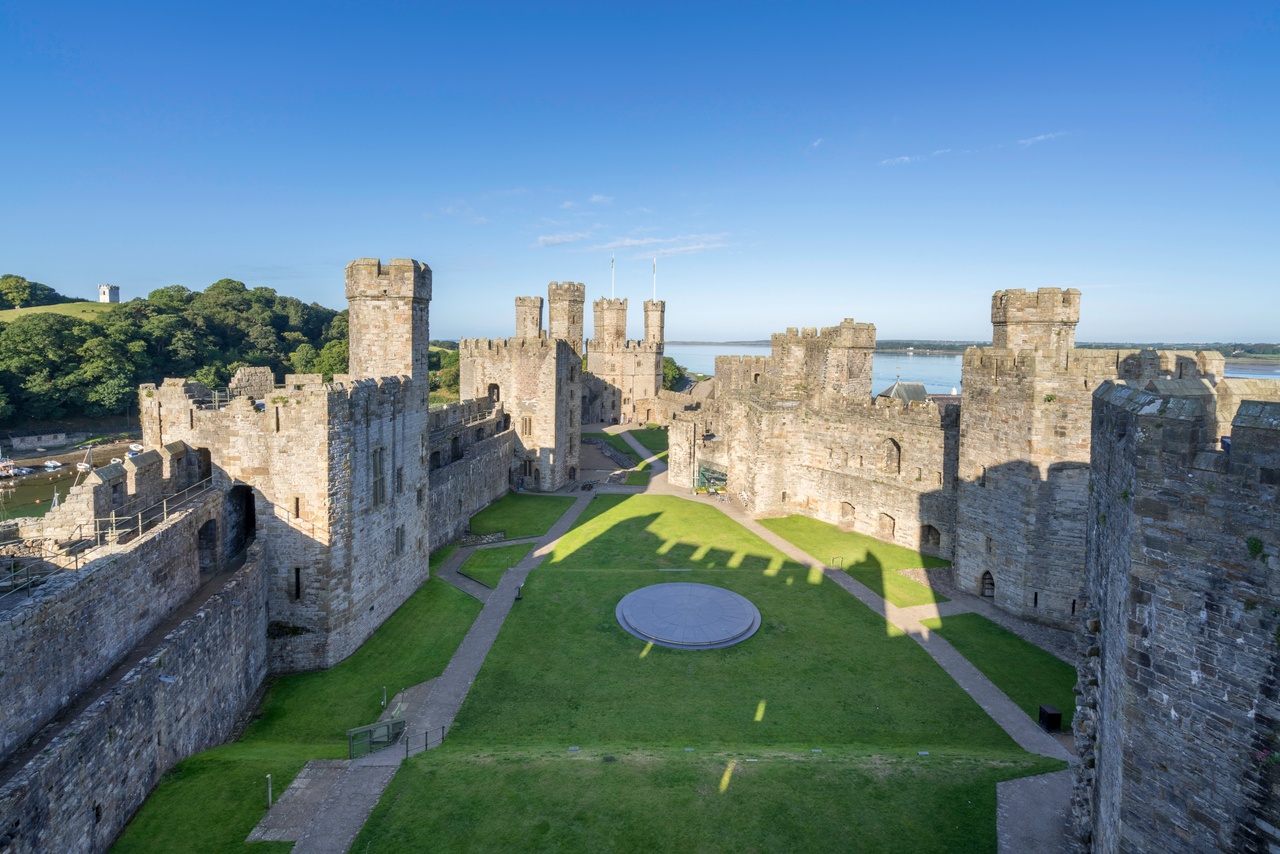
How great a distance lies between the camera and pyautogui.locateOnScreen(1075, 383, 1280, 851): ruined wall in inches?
254

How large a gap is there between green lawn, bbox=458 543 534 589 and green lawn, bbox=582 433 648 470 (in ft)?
64.3

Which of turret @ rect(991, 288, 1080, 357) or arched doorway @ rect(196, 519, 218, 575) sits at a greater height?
turret @ rect(991, 288, 1080, 357)

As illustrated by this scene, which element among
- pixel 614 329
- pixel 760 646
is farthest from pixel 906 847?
pixel 614 329

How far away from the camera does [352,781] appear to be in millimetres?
12750

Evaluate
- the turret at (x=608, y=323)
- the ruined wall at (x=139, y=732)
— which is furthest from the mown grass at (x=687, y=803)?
the turret at (x=608, y=323)

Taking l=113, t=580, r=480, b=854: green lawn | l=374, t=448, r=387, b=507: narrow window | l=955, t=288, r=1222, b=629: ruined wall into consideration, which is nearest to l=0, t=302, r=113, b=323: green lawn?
l=374, t=448, r=387, b=507: narrow window

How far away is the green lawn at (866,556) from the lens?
24062 millimetres

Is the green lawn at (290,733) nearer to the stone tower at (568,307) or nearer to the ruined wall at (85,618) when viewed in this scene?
the ruined wall at (85,618)

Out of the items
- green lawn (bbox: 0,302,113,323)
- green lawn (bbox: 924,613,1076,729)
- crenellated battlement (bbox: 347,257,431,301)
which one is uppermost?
green lawn (bbox: 0,302,113,323)

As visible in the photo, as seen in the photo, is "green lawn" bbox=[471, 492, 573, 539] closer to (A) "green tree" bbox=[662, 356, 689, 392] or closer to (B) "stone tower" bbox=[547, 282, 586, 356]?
(B) "stone tower" bbox=[547, 282, 586, 356]

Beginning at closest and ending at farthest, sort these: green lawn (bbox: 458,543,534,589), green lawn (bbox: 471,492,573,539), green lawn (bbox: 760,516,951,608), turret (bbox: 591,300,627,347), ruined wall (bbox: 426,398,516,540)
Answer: green lawn (bbox: 760,516,951,608) → green lawn (bbox: 458,543,534,589) → ruined wall (bbox: 426,398,516,540) → green lawn (bbox: 471,492,573,539) → turret (bbox: 591,300,627,347)

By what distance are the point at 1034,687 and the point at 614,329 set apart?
57.3 m

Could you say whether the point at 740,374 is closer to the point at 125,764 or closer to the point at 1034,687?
the point at 1034,687

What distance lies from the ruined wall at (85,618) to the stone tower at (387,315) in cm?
832
